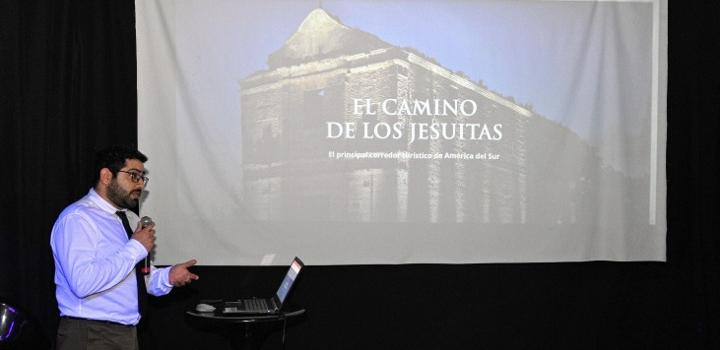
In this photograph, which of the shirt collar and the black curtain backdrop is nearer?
the shirt collar

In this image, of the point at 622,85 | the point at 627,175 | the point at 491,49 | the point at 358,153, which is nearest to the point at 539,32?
the point at 491,49

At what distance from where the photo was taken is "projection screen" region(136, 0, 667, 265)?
185 inches

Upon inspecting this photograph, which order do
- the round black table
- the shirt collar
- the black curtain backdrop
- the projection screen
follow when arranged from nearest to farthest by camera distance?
the shirt collar, the round black table, the black curtain backdrop, the projection screen

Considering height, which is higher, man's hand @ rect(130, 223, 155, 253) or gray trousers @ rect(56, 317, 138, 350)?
man's hand @ rect(130, 223, 155, 253)

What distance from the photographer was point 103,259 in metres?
3.28

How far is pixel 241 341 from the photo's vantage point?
12.4 ft

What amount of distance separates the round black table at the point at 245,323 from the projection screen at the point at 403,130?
0.93 m

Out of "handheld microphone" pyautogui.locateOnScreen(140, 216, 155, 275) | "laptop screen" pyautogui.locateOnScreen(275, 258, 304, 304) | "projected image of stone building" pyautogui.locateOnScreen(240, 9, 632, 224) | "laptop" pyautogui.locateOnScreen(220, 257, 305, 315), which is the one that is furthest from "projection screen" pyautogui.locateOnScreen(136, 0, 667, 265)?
"handheld microphone" pyautogui.locateOnScreen(140, 216, 155, 275)

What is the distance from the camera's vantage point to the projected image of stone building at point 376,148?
4.75 metres

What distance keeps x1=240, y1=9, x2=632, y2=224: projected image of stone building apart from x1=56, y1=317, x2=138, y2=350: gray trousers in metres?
1.48

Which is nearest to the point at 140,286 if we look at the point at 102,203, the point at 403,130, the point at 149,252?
the point at 149,252

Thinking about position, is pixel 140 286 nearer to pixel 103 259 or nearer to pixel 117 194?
pixel 103 259

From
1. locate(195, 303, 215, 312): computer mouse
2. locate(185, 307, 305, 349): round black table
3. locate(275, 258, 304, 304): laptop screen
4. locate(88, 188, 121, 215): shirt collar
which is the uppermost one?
locate(88, 188, 121, 215): shirt collar

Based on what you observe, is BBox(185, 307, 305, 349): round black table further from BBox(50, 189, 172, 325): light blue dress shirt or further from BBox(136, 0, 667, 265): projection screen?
BBox(136, 0, 667, 265): projection screen
